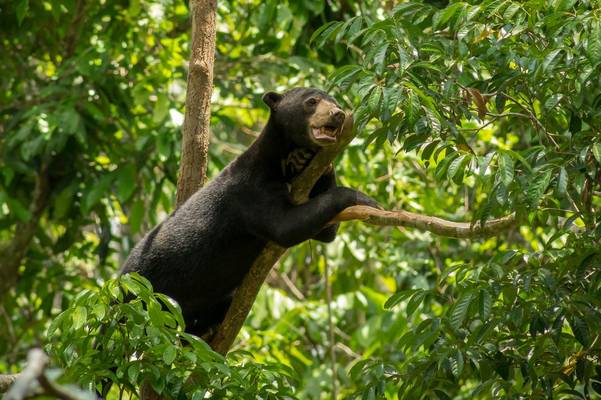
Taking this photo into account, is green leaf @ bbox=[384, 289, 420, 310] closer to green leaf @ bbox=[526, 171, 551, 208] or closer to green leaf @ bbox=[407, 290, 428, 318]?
green leaf @ bbox=[407, 290, 428, 318]

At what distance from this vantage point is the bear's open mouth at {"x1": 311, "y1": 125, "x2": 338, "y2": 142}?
15.0 ft

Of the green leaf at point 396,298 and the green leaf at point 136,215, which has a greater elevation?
the green leaf at point 136,215

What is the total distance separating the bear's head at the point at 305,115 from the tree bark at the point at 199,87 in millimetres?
428

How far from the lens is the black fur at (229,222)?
4.96 m

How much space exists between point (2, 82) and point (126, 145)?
126 centimetres

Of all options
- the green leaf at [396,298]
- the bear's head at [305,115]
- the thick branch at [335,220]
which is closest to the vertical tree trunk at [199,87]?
the bear's head at [305,115]

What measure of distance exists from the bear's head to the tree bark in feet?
1.40

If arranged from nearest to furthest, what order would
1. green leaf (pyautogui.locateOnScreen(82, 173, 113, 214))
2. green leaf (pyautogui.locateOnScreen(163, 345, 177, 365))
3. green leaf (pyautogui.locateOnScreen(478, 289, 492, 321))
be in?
green leaf (pyautogui.locateOnScreen(163, 345, 177, 365)), green leaf (pyautogui.locateOnScreen(478, 289, 492, 321)), green leaf (pyautogui.locateOnScreen(82, 173, 113, 214))

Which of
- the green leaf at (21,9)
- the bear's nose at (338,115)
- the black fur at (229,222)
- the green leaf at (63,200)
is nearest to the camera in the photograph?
the bear's nose at (338,115)

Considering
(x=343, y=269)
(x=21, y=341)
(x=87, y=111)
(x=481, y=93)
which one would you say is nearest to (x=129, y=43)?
(x=87, y=111)

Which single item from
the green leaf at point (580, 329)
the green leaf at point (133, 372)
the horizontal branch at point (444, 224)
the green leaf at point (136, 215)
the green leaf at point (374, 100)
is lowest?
the green leaf at point (580, 329)

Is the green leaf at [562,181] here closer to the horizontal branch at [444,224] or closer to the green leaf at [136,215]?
the horizontal branch at [444,224]

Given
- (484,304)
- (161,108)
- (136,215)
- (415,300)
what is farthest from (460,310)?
(136,215)

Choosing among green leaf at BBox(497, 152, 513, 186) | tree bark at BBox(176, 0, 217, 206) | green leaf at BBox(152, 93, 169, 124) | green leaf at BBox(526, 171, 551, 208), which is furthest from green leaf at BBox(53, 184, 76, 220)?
green leaf at BBox(526, 171, 551, 208)
